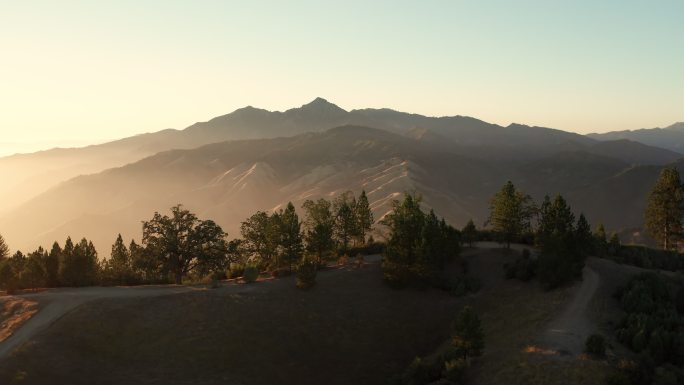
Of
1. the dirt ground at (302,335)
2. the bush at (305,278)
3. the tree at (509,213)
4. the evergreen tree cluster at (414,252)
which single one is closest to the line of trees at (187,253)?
the bush at (305,278)

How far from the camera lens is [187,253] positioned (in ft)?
226

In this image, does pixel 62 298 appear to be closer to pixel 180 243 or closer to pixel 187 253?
pixel 180 243

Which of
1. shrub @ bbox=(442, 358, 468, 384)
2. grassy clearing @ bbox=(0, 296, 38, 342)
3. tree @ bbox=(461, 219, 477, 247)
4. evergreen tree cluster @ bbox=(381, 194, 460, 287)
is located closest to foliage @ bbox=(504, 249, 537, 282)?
evergreen tree cluster @ bbox=(381, 194, 460, 287)

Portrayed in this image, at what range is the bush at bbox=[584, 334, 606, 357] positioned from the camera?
114ft

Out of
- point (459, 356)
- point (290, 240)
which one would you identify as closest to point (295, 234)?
point (290, 240)

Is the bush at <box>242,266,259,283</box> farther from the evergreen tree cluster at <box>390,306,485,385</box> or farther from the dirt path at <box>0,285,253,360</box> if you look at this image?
the evergreen tree cluster at <box>390,306,485,385</box>

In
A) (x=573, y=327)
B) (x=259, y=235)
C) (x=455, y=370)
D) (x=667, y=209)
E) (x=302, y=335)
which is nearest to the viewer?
(x=455, y=370)

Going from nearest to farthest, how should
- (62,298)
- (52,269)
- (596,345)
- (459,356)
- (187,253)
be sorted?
(596,345) → (459,356) → (62,298) → (52,269) → (187,253)

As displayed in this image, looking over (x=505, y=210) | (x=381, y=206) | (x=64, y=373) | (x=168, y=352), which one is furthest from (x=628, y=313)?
(x=381, y=206)

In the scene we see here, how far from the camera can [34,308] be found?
46.2 meters

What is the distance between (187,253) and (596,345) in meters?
53.4

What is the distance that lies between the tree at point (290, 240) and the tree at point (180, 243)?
13.8 meters

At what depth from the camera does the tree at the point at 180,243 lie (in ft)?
223

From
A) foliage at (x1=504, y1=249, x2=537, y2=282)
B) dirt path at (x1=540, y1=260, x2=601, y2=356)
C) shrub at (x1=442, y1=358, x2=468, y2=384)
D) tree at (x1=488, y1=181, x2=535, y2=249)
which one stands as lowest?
shrub at (x1=442, y1=358, x2=468, y2=384)
